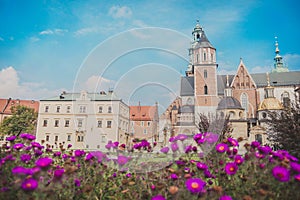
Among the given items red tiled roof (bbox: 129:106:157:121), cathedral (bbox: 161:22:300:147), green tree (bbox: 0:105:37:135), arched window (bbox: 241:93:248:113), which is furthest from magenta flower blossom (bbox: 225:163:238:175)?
arched window (bbox: 241:93:248:113)

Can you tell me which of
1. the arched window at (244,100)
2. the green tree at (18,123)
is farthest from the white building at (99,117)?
the arched window at (244,100)

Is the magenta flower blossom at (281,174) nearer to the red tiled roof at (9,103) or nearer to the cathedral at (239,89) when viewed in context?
the cathedral at (239,89)

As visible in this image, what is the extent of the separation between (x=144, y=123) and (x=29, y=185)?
178 inches

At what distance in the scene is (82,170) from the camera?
3949mm

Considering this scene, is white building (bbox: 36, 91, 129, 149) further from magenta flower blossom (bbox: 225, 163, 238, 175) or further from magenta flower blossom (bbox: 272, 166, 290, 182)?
magenta flower blossom (bbox: 272, 166, 290, 182)

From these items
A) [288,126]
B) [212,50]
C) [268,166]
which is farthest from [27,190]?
[212,50]

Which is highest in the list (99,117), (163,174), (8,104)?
(8,104)

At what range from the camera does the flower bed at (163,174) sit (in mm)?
2221

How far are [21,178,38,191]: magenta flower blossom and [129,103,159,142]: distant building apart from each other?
3948 millimetres

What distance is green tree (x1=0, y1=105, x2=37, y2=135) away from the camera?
38625 millimetres

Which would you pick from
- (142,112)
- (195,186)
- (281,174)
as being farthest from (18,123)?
(281,174)

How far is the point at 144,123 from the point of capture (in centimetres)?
641

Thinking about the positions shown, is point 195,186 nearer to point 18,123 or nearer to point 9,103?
point 18,123

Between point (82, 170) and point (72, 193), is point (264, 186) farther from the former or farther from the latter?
point (82, 170)
